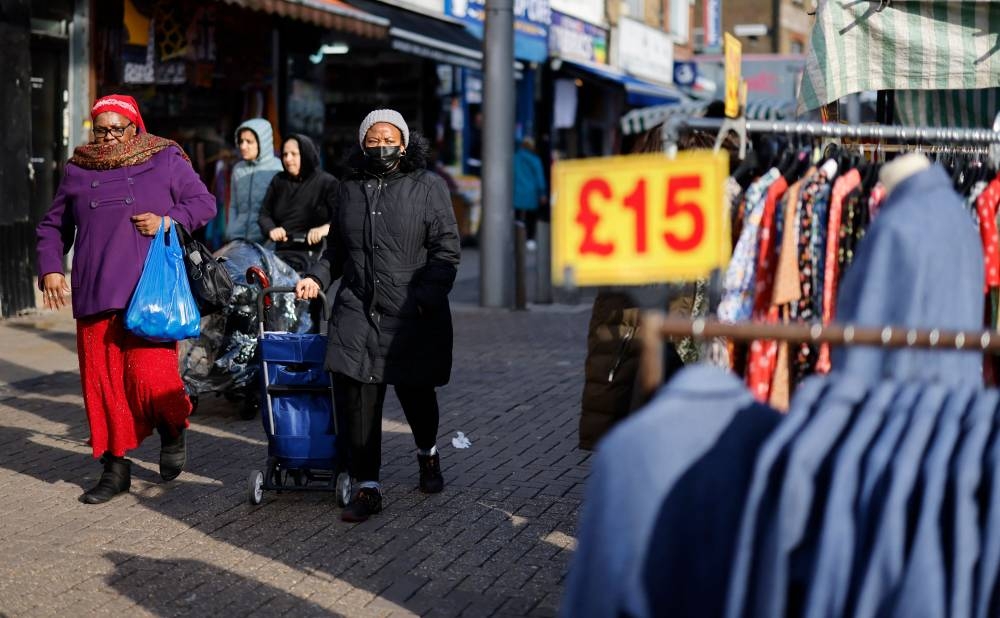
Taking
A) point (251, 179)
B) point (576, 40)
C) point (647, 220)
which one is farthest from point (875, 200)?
point (576, 40)

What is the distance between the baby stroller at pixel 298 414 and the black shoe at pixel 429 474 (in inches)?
16.5

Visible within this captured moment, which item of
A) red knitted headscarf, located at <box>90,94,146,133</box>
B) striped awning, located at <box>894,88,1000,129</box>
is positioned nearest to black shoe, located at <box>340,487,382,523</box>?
red knitted headscarf, located at <box>90,94,146,133</box>

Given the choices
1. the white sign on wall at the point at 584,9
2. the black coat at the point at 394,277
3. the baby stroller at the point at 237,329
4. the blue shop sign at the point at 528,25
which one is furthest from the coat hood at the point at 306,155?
the white sign on wall at the point at 584,9

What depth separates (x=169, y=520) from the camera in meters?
6.34

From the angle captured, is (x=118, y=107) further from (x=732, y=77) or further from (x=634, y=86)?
(x=634, y=86)

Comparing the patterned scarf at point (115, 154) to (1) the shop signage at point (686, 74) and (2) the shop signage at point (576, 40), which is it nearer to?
(2) the shop signage at point (576, 40)

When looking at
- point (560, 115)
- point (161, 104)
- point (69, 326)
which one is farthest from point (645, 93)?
point (69, 326)

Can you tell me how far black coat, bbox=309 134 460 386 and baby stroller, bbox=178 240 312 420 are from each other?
193cm

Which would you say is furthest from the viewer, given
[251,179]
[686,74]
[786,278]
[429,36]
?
[686,74]

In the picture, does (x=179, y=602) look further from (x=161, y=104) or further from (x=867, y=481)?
(x=161, y=104)

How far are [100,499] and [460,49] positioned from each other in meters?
13.1

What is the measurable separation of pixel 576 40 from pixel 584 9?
1142 mm

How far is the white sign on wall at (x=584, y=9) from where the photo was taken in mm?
26506

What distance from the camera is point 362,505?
20.6 feet
